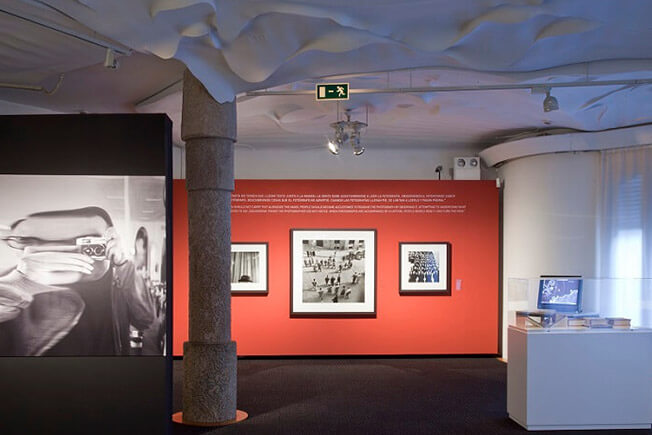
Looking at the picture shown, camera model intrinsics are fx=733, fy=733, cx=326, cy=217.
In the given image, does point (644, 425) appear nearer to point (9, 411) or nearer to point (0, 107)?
point (9, 411)

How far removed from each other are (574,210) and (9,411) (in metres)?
8.31

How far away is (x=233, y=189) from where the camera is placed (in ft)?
24.9

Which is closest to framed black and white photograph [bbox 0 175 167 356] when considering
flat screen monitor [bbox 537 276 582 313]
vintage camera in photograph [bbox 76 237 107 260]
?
vintage camera in photograph [bbox 76 237 107 260]

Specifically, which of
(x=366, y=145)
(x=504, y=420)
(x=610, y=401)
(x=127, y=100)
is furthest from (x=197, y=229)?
(x=366, y=145)

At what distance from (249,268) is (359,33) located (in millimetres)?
6429

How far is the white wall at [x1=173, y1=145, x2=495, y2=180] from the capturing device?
13.3 m

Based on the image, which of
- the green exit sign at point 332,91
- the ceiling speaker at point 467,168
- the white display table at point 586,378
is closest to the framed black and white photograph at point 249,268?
the ceiling speaker at point 467,168

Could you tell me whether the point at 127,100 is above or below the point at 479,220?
above

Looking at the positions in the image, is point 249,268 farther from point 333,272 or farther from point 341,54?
point 341,54

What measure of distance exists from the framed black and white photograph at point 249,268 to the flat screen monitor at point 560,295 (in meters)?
5.65

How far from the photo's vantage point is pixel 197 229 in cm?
761

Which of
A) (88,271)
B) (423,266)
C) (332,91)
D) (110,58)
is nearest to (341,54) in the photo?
(332,91)

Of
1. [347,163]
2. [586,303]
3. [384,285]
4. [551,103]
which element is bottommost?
[384,285]

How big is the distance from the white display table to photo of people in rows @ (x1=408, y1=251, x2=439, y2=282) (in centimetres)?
501
